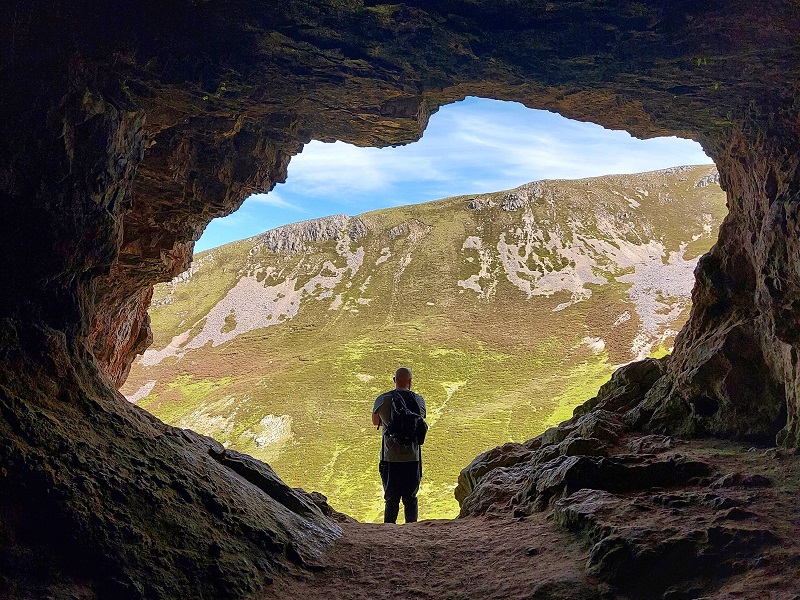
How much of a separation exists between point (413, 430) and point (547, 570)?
592cm

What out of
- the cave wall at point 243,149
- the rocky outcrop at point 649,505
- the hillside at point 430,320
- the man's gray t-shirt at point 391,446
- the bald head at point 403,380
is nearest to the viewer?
the rocky outcrop at point 649,505

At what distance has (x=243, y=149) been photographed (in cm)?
1672

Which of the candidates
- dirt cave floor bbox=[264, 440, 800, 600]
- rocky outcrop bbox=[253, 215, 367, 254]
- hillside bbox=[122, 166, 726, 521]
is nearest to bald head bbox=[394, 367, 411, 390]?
dirt cave floor bbox=[264, 440, 800, 600]

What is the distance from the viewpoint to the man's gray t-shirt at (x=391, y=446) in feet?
44.2

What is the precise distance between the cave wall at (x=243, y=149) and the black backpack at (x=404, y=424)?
3.09 metres

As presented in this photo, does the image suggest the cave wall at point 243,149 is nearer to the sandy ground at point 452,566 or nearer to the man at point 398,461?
the sandy ground at point 452,566

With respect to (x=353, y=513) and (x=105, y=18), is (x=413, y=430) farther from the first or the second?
(x=353, y=513)

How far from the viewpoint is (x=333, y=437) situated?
Result: 194 ft

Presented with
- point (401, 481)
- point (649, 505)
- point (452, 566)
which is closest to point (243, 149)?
point (401, 481)

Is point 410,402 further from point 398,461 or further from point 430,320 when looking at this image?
point 430,320

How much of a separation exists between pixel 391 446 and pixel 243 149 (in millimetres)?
11292

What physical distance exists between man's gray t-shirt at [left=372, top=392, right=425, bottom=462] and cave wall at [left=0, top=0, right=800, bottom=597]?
9.42 ft

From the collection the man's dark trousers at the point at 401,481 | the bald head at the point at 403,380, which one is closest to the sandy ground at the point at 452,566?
the man's dark trousers at the point at 401,481

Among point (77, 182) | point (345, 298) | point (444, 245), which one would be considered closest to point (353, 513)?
point (77, 182)
